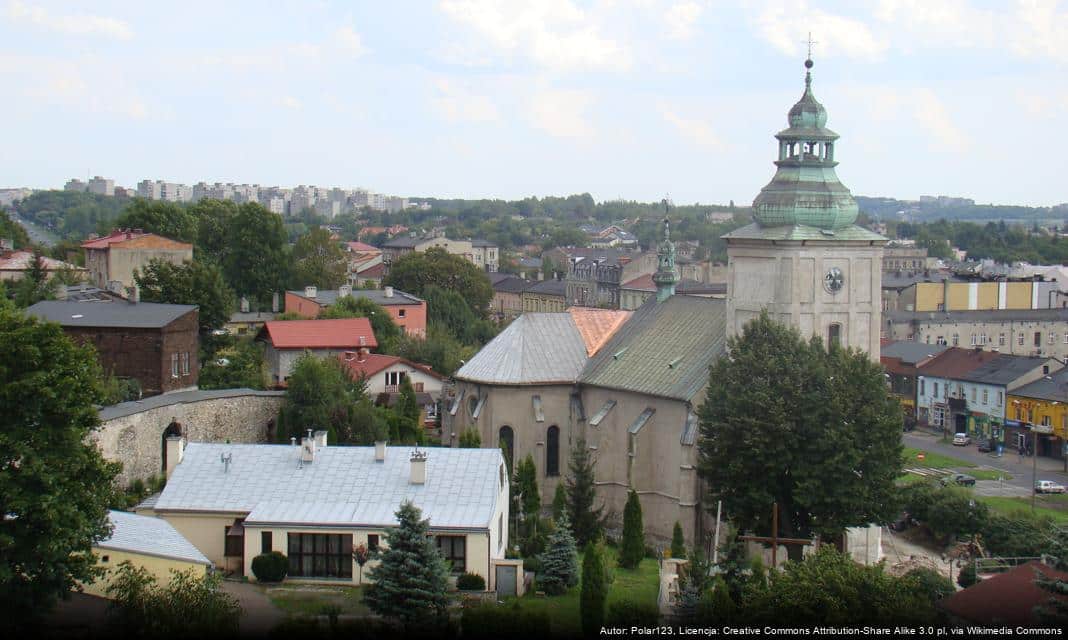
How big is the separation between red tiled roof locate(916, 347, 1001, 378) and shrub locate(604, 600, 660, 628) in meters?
56.8

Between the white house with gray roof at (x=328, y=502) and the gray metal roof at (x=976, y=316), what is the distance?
71.0 m

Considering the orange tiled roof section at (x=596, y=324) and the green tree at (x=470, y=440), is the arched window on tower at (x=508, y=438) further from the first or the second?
the orange tiled roof section at (x=596, y=324)

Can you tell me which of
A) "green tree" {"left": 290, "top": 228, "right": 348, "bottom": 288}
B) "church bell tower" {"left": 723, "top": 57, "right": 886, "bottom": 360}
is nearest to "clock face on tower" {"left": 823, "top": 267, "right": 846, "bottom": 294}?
"church bell tower" {"left": 723, "top": 57, "right": 886, "bottom": 360}

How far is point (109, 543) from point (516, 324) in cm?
2271

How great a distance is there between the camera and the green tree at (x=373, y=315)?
76.1 m

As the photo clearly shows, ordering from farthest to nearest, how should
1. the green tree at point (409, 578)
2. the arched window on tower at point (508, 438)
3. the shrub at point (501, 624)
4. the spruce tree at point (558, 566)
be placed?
the arched window on tower at point (508, 438) < the spruce tree at point (558, 566) < the green tree at point (409, 578) < the shrub at point (501, 624)

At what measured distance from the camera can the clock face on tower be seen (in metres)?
44.1

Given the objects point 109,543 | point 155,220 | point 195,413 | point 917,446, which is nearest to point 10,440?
point 109,543

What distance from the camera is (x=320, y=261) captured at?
362ft

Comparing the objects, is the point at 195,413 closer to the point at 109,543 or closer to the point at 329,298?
the point at 109,543

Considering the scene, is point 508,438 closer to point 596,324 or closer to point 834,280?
point 596,324

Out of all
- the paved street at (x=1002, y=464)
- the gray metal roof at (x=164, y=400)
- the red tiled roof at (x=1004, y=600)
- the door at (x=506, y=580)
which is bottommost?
the paved street at (x=1002, y=464)

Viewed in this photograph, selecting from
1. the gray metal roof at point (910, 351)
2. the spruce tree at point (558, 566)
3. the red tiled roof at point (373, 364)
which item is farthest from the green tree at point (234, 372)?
the gray metal roof at point (910, 351)

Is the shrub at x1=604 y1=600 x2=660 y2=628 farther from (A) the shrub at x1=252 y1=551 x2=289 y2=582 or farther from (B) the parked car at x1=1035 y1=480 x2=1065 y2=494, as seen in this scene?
(B) the parked car at x1=1035 y1=480 x2=1065 y2=494
